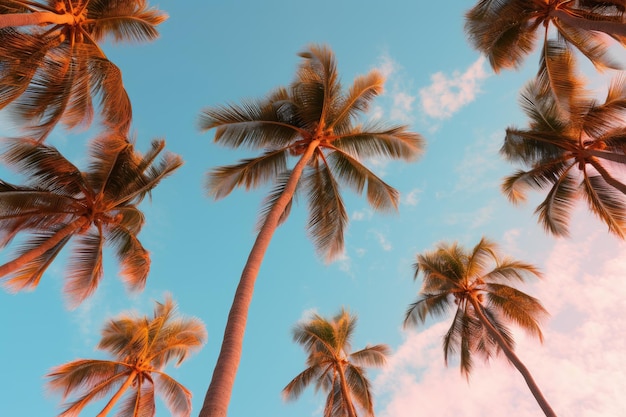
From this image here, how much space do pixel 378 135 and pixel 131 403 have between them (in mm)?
14685

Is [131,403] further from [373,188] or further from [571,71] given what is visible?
[571,71]

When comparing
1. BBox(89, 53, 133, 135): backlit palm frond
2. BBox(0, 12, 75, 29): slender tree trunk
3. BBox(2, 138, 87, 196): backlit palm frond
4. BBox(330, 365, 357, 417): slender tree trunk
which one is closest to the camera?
BBox(0, 12, 75, 29): slender tree trunk

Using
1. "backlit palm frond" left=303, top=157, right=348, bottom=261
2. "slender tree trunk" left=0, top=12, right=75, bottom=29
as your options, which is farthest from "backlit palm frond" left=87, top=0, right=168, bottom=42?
"backlit palm frond" left=303, top=157, right=348, bottom=261

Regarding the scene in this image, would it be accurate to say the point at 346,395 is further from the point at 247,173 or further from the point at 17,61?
the point at 17,61

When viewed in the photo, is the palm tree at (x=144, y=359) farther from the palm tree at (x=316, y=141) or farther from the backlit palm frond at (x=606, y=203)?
the backlit palm frond at (x=606, y=203)

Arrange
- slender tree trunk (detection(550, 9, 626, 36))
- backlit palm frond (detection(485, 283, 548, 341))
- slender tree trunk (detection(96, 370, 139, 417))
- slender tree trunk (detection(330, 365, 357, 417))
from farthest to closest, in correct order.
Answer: slender tree trunk (detection(330, 365, 357, 417))
backlit palm frond (detection(485, 283, 548, 341))
slender tree trunk (detection(96, 370, 139, 417))
slender tree trunk (detection(550, 9, 626, 36))

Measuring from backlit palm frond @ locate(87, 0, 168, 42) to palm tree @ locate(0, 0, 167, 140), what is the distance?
0.09 ft

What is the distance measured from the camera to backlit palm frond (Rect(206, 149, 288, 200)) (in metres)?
13.6

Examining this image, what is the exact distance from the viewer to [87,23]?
11836mm

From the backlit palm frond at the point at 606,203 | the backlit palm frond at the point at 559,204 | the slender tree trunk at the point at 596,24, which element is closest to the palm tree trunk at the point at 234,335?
the slender tree trunk at the point at 596,24

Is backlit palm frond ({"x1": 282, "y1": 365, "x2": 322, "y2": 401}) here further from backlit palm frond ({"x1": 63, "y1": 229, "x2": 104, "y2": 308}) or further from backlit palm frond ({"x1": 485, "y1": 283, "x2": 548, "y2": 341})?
backlit palm frond ({"x1": 63, "y1": 229, "x2": 104, "y2": 308})

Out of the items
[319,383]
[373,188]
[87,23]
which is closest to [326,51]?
[373,188]

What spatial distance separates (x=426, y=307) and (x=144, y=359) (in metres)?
12.6

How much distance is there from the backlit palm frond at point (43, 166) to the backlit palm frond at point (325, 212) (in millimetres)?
7223
